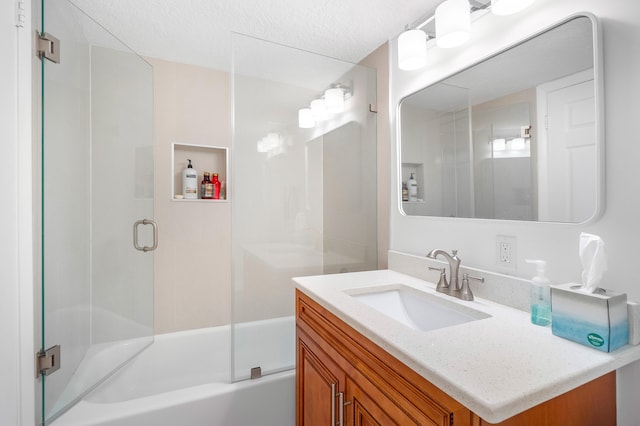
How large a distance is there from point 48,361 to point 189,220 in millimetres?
1139

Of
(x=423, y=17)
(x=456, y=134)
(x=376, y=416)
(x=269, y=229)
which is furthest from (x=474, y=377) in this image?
(x=423, y=17)

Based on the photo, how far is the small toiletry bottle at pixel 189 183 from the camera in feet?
7.22

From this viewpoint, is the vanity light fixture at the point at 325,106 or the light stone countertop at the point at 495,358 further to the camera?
the vanity light fixture at the point at 325,106

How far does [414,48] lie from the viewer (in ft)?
4.73

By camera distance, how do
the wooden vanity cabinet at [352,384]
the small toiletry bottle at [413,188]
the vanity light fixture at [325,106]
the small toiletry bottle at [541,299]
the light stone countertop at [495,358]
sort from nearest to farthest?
the light stone countertop at [495,358] < the wooden vanity cabinet at [352,384] < the small toiletry bottle at [541,299] < the small toiletry bottle at [413,188] < the vanity light fixture at [325,106]

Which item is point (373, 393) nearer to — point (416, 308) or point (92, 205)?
point (416, 308)

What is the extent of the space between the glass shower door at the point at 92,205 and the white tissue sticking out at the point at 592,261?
1.98 meters

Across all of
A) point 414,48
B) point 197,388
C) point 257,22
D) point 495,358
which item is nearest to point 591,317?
point 495,358

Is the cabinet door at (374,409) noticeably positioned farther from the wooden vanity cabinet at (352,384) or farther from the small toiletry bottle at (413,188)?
the small toiletry bottle at (413,188)

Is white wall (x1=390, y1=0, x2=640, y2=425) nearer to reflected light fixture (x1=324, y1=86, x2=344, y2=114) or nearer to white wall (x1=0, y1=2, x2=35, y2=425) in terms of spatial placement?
reflected light fixture (x1=324, y1=86, x2=344, y2=114)

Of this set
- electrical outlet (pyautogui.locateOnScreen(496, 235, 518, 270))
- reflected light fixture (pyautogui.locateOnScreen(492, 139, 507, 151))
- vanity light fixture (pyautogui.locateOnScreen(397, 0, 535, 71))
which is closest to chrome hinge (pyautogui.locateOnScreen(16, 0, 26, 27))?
vanity light fixture (pyautogui.locateOnScreen(397, 0, 535, 71))

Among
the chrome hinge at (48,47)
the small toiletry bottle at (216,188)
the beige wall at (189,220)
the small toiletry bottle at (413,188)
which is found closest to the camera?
the chrome hinge at (48,47)

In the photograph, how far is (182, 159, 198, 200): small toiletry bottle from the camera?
2.20 m

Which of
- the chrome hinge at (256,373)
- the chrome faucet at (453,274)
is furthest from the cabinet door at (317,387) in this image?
the chrome faucet at (453,274)
